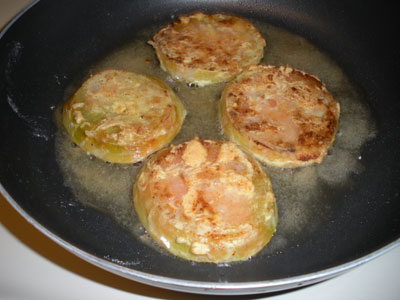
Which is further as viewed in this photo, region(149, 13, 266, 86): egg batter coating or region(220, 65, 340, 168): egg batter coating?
region(149, 13, 266, 86): egg batter coating

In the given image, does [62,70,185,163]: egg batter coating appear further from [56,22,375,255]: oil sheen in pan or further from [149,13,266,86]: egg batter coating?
A: [149,13,266,86]: egg batter coating

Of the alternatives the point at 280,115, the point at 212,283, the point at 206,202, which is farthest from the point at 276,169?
the point at 212,283

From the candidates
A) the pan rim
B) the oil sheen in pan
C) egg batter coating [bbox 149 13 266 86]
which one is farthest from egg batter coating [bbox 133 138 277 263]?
egg batter coating [bbox 149 13 266 86]

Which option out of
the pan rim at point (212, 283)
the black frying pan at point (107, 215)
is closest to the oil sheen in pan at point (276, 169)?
the black frying pan at point (107, 215)

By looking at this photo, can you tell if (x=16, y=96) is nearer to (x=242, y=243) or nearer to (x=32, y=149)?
(x=32, y=149)

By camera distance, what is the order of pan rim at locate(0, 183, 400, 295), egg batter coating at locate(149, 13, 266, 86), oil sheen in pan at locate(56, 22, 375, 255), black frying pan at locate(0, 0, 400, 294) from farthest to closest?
1. egg batter coating at locate(149, 13, 266, 86)
2. oil sheen in pan at locate(56, 22, 375, 255)
3. black frying pan at locate(0, 0, 400, 294)
4. pan rim at locate(0, 183, 400, 295)

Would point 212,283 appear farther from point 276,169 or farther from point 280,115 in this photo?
point 280,115
